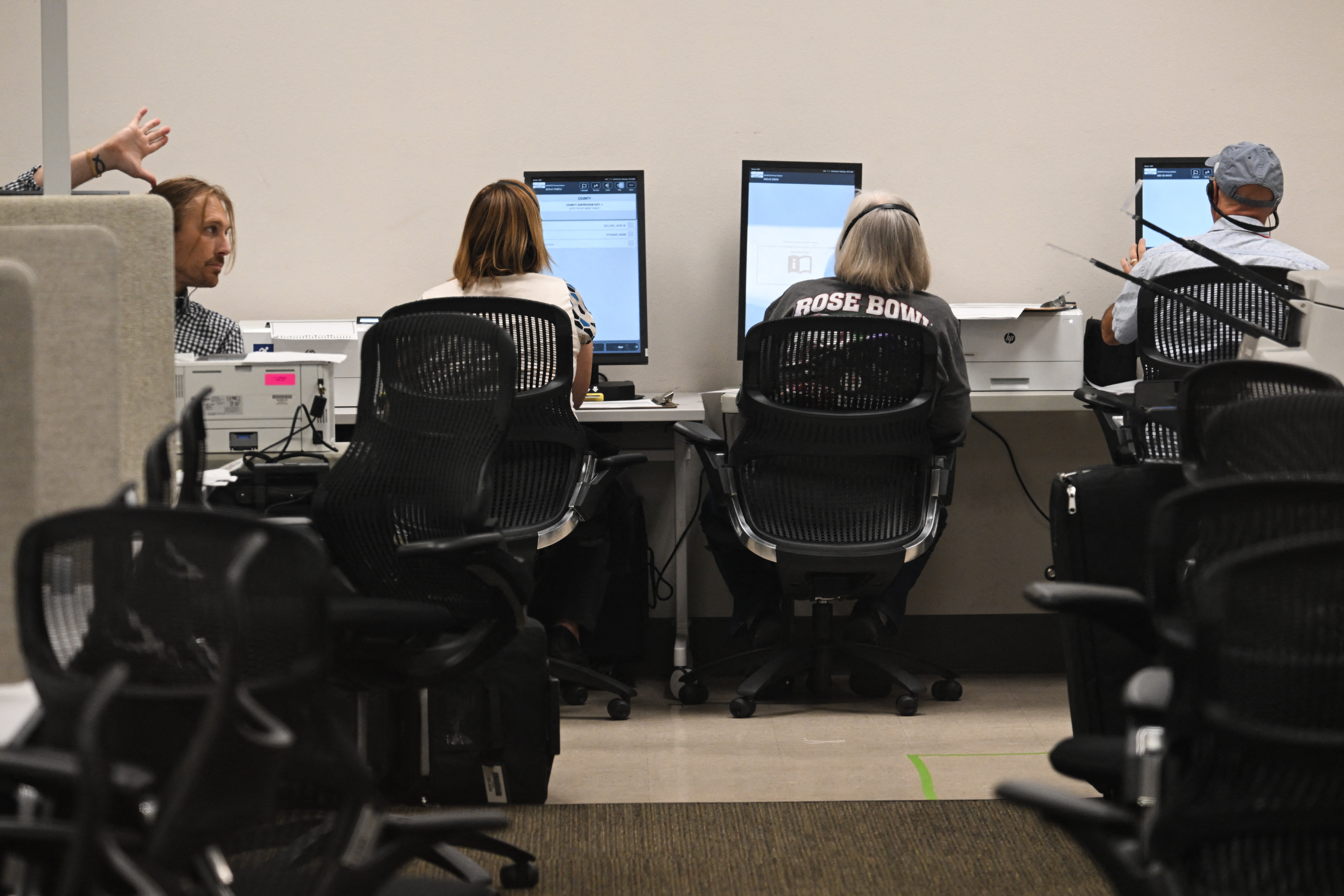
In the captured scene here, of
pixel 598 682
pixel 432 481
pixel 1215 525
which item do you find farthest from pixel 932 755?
pixel 1215 525

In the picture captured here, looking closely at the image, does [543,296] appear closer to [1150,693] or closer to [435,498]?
[435,498]

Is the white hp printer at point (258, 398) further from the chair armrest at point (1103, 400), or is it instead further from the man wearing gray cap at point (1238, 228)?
the man wearing gray cap at point (1238, 228)

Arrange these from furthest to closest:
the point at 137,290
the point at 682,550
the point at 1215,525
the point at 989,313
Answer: the point at 682,550
the point at 989,313
the point at 137,290
the point at 1215,525

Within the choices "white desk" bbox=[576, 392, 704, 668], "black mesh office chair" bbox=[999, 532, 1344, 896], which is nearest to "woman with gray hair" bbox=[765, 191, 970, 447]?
"white desk" bbox=[576, 392, 704, 668]

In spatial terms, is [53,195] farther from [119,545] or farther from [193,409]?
[119,545]

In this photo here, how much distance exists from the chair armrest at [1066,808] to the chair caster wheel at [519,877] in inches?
42.6

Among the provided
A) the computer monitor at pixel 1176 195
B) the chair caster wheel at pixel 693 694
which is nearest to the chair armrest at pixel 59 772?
the chair caster wheel at pixel 693 694

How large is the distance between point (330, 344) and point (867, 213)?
1.46 metres

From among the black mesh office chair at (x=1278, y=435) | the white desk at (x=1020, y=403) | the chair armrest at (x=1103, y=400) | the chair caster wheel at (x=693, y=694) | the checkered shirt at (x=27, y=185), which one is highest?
the checkered shirt at (x=27, y=185)

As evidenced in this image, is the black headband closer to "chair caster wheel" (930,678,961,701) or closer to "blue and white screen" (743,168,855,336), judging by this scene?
"blue and white screen" (743,168,855,336)

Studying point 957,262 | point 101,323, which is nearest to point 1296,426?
point 101,323

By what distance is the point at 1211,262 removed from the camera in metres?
3.12

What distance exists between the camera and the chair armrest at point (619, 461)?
3074 mm

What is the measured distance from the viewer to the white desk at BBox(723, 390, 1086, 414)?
3309 mm
